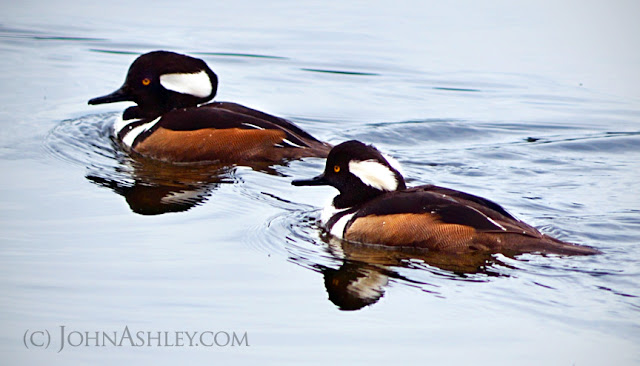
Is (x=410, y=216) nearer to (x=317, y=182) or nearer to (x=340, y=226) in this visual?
(x=340, y=226)

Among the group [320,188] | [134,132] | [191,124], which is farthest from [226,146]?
[320,188]

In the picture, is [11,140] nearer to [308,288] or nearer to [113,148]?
[113,148]

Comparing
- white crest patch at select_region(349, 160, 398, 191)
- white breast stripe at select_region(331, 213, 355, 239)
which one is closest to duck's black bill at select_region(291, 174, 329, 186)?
white crest patch at select_region(349, 160, 398, 191)

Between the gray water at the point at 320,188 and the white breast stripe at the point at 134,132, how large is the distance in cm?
16

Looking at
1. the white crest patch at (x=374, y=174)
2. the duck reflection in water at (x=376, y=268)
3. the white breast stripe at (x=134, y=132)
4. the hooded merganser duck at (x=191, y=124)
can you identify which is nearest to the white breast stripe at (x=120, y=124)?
the hooded merganser duck at (x=191, y=124)

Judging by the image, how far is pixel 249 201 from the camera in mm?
10211

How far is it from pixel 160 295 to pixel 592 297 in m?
3.15

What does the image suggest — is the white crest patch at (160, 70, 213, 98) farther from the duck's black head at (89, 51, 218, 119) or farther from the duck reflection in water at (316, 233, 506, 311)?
the duck reflection in water at (316, 233, 506, 311)

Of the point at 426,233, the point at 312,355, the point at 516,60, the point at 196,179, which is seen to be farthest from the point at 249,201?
the point at 516,60

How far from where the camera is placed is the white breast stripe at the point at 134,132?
12281 millimetres

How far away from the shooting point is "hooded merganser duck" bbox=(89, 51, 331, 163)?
11.8 m

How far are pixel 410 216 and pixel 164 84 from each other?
483 cm

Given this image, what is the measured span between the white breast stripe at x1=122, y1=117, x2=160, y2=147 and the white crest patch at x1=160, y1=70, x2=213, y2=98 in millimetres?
458

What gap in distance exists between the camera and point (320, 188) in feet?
36.0
